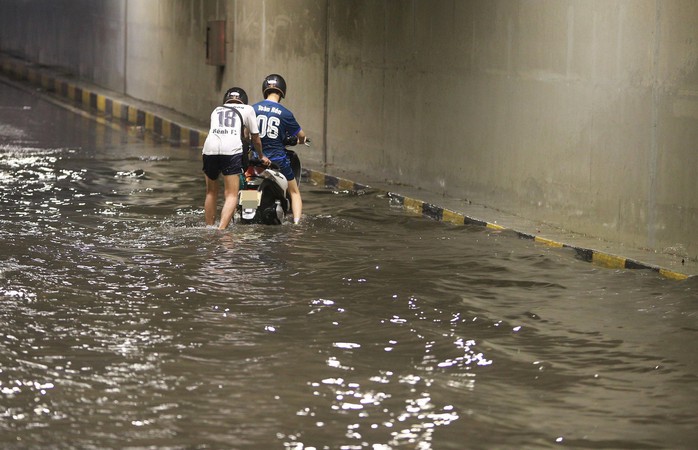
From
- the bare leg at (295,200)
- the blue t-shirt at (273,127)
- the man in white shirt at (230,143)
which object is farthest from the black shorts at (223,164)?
the bare leg at (295,200)

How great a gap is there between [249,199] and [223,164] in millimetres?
441

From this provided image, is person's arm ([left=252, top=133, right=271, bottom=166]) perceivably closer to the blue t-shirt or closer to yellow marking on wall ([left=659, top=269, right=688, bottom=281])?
the blue t-shirt

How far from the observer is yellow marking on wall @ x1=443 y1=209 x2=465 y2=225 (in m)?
12.9

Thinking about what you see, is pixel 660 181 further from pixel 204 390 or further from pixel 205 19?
pixel 205 19

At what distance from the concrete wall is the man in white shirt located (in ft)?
8.66

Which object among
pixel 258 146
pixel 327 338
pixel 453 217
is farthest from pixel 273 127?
pixel 327 338

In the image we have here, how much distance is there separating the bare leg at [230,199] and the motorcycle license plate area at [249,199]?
0.37ft

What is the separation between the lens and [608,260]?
1067cm

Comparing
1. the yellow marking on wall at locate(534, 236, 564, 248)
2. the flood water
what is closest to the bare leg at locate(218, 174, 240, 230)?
the flood water

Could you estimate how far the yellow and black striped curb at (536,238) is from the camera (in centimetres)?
1026

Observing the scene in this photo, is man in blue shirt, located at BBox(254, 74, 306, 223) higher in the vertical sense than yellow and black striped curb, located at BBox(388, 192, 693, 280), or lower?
higher

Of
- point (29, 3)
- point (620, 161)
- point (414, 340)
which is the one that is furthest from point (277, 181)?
point (29, 3)

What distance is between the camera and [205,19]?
21.7m

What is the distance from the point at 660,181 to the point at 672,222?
36cm
